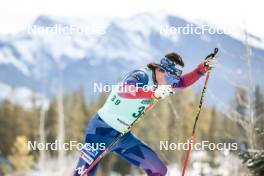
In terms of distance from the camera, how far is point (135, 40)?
118250 mm

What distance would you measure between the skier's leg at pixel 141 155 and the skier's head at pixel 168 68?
0.59 m

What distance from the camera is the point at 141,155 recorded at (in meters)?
6.10

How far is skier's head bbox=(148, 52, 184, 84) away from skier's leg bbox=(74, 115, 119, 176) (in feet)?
2.08

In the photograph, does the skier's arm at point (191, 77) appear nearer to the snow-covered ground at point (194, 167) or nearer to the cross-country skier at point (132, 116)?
the cross-country skier at point (132, 116)

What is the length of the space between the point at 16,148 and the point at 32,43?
8568 cm

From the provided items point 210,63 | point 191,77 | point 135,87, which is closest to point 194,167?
point 191,77

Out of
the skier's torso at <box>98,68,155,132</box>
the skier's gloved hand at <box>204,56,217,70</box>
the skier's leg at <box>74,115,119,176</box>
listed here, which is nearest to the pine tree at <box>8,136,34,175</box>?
the skier's leg at <box>74,115,119,176</box>

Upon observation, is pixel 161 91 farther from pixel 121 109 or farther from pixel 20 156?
pixel 20 156

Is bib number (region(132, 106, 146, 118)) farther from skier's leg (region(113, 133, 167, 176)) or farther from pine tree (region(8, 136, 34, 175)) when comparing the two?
pine tree (region(8, 136, 34, 175))

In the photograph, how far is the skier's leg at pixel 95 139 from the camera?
6.14m

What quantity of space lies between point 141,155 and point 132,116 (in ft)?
1.20

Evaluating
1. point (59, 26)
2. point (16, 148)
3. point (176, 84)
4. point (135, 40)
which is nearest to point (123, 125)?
point (176, 84)

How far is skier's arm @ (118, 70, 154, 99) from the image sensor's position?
234 inches

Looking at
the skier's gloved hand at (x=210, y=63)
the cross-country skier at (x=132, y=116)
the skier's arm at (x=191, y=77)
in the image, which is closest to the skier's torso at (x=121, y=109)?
the cross-country skier at (x=132, y=116)
